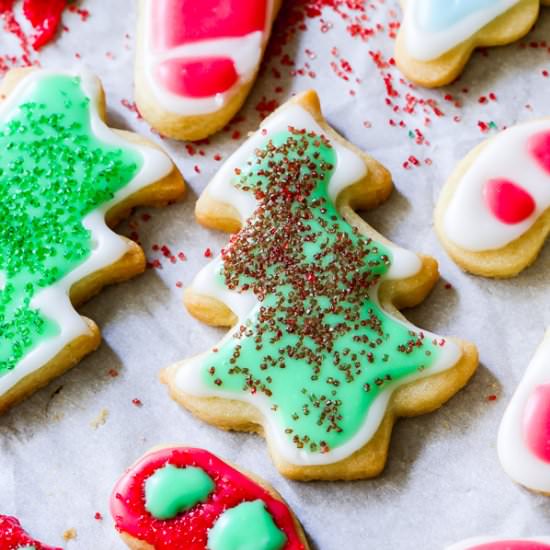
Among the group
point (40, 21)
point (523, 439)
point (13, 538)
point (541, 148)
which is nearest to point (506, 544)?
point (523, 439)

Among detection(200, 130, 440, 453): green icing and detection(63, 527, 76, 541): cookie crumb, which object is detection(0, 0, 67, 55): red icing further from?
detection(63, 527, 76, 541): cookie crumb

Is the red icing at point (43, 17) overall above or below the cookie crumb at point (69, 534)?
above

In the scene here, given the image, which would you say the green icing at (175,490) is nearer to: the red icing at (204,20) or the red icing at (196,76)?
the red icing at (196,76)

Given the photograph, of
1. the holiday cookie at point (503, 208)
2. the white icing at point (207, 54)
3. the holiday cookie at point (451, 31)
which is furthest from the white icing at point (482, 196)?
the white icing at point (207, 54)

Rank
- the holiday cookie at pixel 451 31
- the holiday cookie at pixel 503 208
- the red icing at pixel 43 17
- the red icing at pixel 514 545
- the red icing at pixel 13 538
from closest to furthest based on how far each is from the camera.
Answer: the red icing at pixel 514 545 → the red icing at pixel 13 538 → the holiday cookie at pixel 503 208 → the holiday cookie at pixel 451 31 → the red icing at pixel 43 17

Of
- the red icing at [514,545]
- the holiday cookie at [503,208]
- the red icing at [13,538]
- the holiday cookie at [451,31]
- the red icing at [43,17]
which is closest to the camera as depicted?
the red icing at [514,545]

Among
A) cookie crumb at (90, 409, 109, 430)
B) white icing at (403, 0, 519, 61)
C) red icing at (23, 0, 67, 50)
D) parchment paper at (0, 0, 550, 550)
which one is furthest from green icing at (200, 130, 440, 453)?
red icing at (23, 0, 67, 50)

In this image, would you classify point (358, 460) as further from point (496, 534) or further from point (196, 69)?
point (196, 69)
